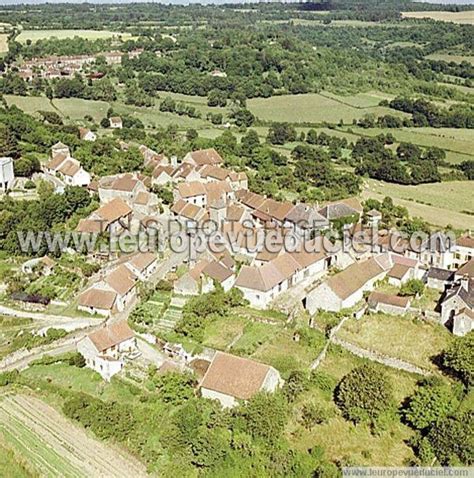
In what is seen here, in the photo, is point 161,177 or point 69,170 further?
point 161,177

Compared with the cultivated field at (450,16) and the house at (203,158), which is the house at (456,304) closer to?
the house at (203,158)

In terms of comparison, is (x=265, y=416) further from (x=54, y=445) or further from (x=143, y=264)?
(x=143, y=264)

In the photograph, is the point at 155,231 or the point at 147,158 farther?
the point at 147,158

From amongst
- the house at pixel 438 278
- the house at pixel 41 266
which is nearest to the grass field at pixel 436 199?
the house at pixel 438 278

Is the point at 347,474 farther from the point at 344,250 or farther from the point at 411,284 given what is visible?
the point at 344,250

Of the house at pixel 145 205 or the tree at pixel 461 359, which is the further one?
the house at pixel 145 205

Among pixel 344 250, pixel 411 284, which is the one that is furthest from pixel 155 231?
pixel 411 284

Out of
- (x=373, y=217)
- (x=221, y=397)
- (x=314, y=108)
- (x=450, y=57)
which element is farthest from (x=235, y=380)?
(x=450, y=57)
